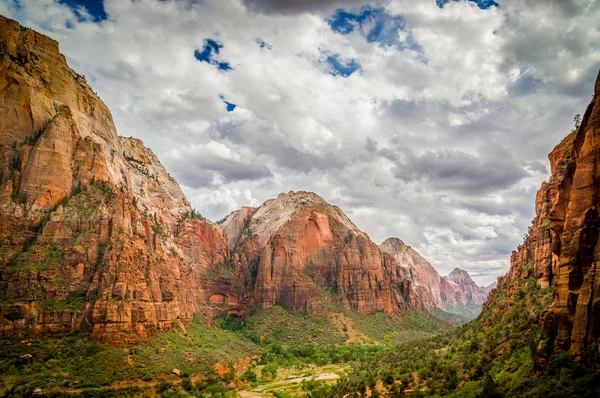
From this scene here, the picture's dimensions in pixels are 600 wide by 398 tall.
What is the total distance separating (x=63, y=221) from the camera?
73000 millimetres

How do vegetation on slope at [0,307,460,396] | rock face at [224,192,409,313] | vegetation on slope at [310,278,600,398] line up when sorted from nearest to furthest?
vegetation on slope at [310,278,600,398]
vegetation on slope at [0,307,460,396]
rock face at [224,192,409,313]

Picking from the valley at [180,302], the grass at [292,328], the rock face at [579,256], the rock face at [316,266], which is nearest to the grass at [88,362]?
the valley at [180,302]

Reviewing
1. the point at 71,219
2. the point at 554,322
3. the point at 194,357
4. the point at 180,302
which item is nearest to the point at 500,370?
the point at 554,322

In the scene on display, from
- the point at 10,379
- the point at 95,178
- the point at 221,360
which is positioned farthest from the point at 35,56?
the point at 221,360

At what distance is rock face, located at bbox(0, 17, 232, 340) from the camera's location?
64.8 metres

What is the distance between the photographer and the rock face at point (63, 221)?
213 feet

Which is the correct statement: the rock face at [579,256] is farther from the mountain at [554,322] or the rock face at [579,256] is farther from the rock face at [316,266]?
the rock face at [316,266]

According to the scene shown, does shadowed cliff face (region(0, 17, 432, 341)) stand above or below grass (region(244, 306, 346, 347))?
above

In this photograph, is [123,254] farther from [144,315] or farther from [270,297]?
[270,297]

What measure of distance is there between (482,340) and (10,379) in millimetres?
64848

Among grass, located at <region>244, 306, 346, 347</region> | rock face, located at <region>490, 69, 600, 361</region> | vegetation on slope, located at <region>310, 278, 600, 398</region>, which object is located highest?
rock face, located at <region>490, 69, 600, 361</region>

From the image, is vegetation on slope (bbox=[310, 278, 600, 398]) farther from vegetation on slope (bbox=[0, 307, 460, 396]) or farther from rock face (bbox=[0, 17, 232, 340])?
rock face (bbox=[0, 17, 232, 340])

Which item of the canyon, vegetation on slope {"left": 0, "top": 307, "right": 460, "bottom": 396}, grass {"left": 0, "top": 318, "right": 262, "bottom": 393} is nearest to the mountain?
vegetation on slope {"left": 0, "top": 307, "right": 460, "bottom": 396}

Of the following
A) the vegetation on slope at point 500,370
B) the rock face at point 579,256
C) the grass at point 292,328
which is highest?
the rock face at point 579,256
